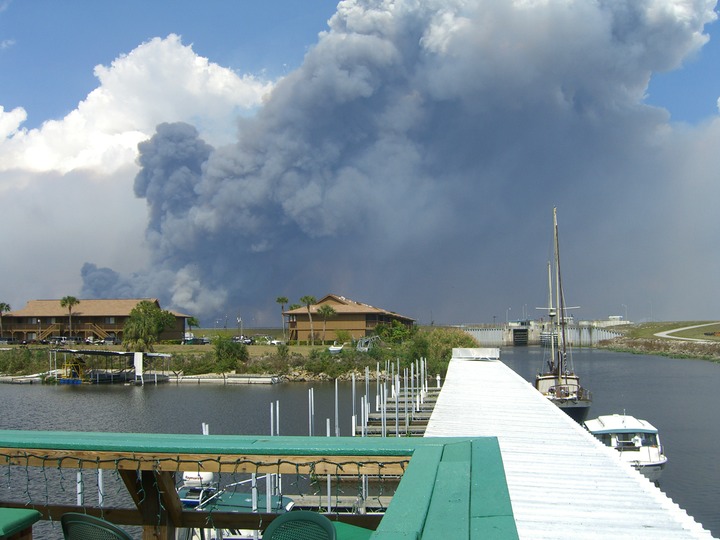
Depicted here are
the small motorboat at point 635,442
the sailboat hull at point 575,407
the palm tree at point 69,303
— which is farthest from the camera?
the palm tree at point 69,303

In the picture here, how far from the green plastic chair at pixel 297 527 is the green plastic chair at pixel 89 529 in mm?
840

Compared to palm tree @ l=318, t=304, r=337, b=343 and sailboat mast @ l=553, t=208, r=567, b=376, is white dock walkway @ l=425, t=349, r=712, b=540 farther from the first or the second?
palm tree @ l=318, t=304, r=337, b=343

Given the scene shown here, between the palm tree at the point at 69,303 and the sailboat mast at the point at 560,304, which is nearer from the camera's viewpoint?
the sailboat mast at the point at 560,304

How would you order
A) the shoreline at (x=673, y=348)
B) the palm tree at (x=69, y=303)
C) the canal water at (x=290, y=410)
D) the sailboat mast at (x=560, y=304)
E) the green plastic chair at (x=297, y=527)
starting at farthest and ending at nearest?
the shoreline at (x=673, y=348) → the palm tree at (x=69, y=303) → the sailboat mast at (x=560, y=304) → the canal water at (x=290, y=410) → the green plastic chair at (x=297, y=527)

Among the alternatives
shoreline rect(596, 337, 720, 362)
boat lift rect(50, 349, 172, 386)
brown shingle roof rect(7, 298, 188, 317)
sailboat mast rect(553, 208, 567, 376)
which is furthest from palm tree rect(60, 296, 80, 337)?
shoreline rect(596, 337, 720, 362)

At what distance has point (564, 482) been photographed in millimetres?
11266

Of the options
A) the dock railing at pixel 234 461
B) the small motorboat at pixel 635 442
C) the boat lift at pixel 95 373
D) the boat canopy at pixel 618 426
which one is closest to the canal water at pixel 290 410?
the small motorboat at pixel 635 442

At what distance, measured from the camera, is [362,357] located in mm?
73375

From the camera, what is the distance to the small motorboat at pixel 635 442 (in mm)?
25281

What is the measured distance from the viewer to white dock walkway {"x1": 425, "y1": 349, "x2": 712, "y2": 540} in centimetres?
873

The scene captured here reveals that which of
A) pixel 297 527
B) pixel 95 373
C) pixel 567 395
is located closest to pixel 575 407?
pixel 567 395

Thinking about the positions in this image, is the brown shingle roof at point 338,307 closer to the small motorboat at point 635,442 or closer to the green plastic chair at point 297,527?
the small motorboat at point 635,442

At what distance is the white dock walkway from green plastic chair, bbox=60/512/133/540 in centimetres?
585

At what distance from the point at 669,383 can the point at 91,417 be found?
2075 inches
